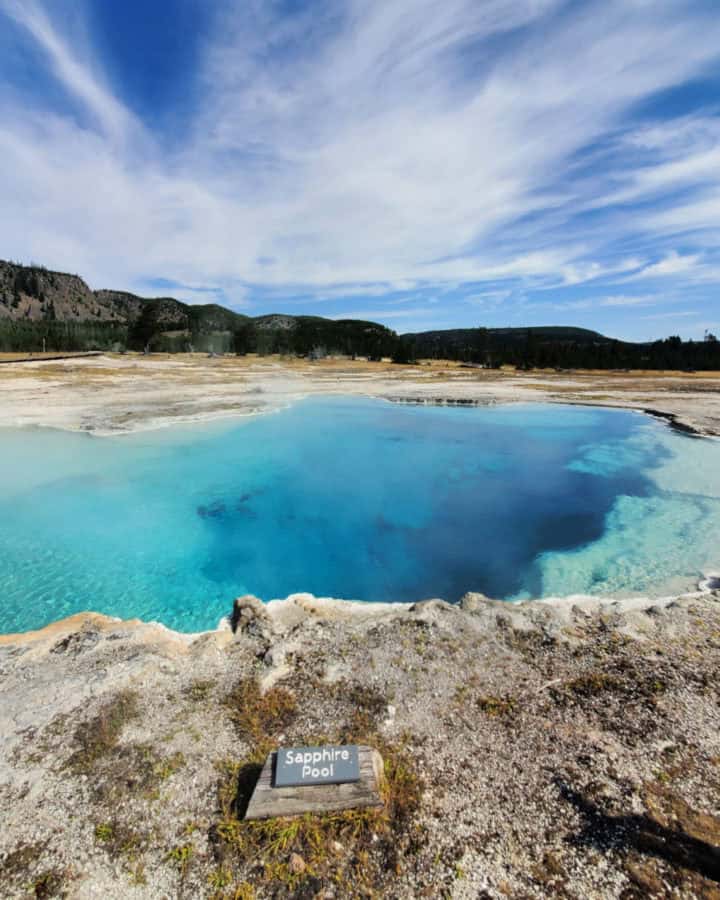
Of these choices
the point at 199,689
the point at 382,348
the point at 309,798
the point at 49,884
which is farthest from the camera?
the point at 382,348

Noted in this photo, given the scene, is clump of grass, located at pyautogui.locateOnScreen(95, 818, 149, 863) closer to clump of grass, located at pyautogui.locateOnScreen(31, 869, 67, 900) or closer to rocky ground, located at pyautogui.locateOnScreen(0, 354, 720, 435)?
clump of grass, located at pyautogui.locateOnScreen(31, 869, 67, 900)

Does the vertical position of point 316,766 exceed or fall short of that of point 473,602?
it exceeds it

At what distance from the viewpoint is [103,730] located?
4.33 m

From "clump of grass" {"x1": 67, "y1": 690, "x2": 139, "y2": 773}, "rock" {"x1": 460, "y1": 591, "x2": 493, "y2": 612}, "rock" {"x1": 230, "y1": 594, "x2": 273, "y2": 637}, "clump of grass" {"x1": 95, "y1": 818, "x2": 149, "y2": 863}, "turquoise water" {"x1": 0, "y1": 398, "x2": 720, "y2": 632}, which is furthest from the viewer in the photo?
"turquoise water" {"x1": 0, "y1": 398, "x2": 720, "y2": 632}

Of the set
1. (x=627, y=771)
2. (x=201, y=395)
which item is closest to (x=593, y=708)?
(x=627, y=771)

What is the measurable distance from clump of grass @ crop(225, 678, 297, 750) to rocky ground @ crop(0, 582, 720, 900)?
2 centimetres

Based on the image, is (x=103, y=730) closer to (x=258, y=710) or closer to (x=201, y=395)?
(x=258, y=710)

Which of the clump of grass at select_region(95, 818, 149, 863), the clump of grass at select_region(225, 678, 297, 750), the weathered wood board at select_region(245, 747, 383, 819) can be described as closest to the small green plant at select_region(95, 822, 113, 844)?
the clump of grass at select_region(95, 818, 149, 863)

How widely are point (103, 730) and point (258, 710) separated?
59.6 inches

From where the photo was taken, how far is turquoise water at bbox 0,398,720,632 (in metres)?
9.04

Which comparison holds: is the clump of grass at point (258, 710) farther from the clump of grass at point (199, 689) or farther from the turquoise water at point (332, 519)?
the turquoise water at point (332, 519)

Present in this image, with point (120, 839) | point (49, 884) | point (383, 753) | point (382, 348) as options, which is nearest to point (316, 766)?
point (383, 753)

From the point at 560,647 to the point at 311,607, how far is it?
3823mm

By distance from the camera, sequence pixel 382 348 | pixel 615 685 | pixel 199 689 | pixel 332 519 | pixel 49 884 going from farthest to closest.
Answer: pixel 382 348
pixel 332 519
pixel 615 685
pixel 199 689
pixel 49 884
